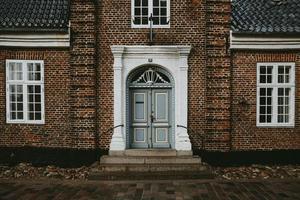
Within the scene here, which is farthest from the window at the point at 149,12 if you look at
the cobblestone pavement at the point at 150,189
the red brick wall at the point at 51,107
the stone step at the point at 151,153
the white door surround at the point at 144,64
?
the cobblestone pavement at the point at 150,189

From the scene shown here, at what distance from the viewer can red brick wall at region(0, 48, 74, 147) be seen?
43.1 ft

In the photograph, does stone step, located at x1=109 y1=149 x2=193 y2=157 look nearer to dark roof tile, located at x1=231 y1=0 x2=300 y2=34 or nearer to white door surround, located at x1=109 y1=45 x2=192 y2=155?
white door surround, located at x1=109 y1=45 x2=192 y2=155

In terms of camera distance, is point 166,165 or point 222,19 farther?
point 222,19

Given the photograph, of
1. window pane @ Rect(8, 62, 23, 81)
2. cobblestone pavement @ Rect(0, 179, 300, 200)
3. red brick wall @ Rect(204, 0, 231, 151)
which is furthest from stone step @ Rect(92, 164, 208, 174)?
window pane @ Rect(8, 62, 23, 81)

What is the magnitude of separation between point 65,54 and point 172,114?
15.2ft

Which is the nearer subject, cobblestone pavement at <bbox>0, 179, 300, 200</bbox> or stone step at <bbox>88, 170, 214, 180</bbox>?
cobblestone pavement at <bbox>0, 179, 300, 200</bbox>

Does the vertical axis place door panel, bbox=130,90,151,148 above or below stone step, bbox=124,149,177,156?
above

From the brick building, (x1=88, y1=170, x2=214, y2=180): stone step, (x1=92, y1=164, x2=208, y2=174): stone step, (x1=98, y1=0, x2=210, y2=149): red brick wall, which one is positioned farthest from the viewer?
(x1=98, y1=0, x2=210, y2=149): red brick wall

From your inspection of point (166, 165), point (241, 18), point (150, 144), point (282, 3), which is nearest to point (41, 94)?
point (150, 144)

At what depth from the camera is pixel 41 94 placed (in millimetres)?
13188

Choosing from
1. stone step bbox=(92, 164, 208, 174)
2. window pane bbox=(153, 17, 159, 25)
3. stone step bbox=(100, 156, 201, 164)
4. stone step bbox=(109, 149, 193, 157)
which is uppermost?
window pane bbox=(153, 17, 159, 25)

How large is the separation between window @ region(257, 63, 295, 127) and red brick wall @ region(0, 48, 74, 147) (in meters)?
7.32

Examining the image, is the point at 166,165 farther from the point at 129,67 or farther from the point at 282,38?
the point at 282,38

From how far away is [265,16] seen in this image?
1382cm
